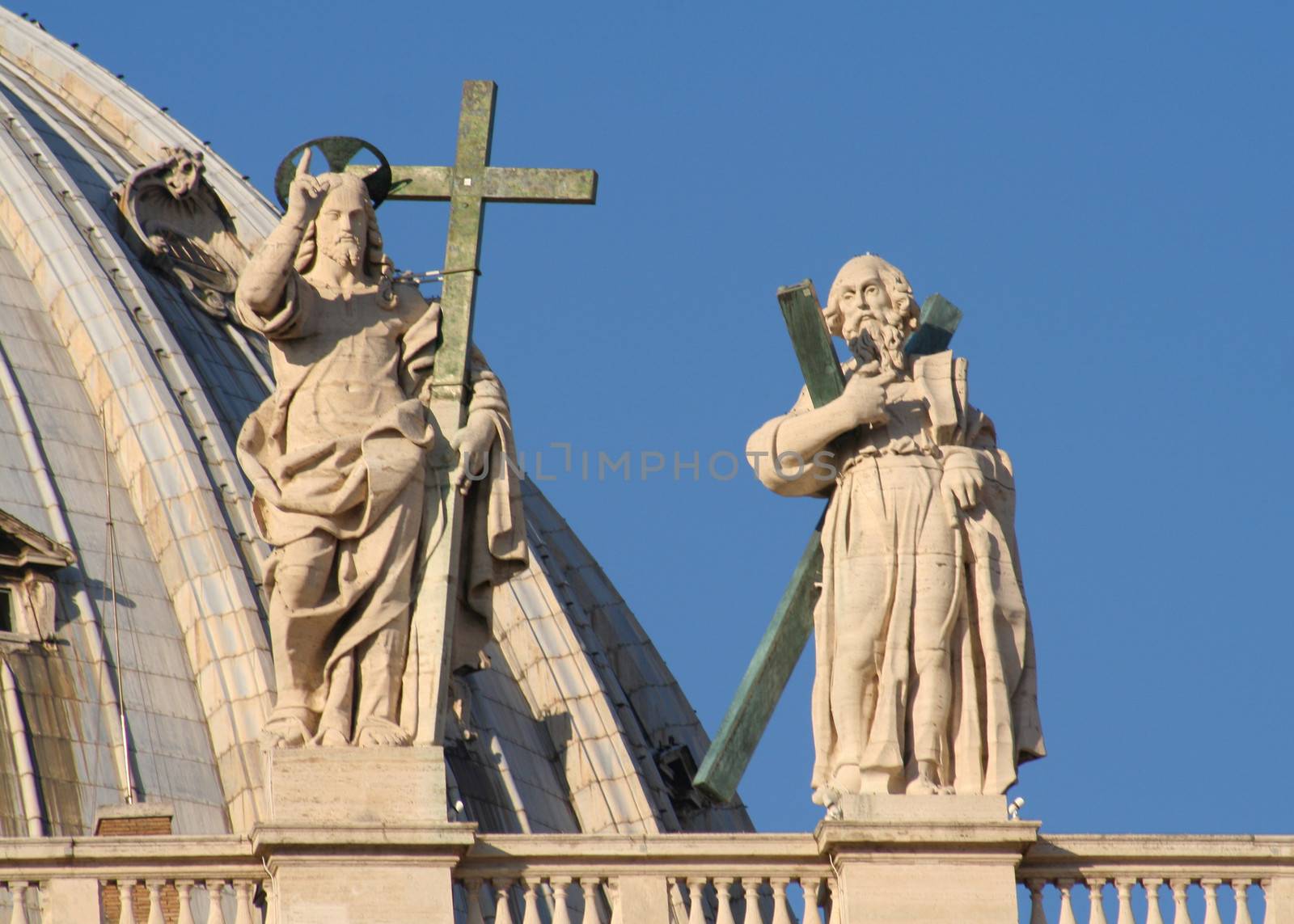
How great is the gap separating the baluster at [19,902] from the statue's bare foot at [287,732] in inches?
77.2

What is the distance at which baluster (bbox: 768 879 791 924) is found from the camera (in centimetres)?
2919

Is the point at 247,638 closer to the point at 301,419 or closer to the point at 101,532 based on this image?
the point at 101,532

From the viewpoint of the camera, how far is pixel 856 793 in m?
29.8

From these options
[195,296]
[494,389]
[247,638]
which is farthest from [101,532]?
[494,389]

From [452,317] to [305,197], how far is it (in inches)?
55.3

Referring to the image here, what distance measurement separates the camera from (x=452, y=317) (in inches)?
1244

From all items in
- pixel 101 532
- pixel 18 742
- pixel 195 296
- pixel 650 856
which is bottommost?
pixel 650 856

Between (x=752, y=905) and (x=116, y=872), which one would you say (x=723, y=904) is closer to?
(x=752, y=905)

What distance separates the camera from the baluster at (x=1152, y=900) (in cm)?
2948

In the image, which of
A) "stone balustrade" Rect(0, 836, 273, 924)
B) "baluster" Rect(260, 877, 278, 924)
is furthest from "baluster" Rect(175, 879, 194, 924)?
"baluster" Rect(260, 877, 278, 924)

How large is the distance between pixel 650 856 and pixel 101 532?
923 inches

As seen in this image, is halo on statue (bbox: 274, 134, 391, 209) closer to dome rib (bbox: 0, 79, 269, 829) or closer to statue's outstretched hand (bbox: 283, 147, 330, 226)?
statue's outstretched hand (bbox: 283, 147, 330, 226)

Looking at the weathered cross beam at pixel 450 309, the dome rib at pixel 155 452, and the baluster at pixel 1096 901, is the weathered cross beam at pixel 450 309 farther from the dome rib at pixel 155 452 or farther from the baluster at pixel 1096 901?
the dome rib at pixel 155 452

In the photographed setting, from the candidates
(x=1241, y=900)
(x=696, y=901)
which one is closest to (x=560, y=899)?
(x=696, y=901)
